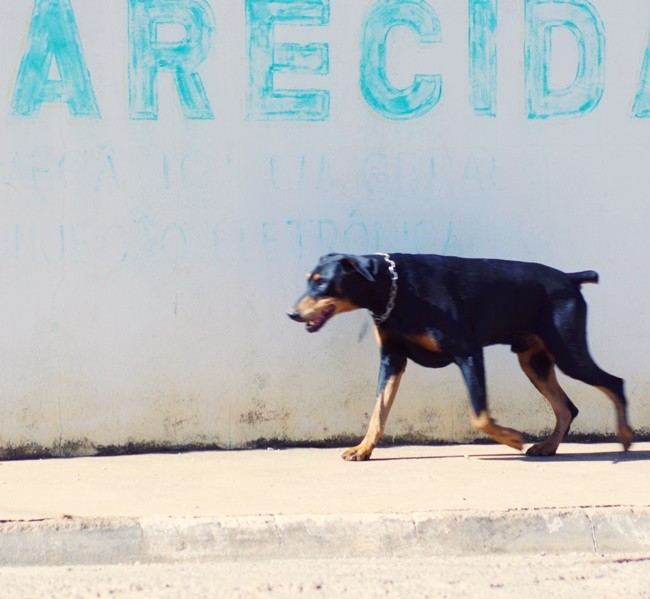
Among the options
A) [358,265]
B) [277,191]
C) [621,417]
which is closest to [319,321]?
[358,265]

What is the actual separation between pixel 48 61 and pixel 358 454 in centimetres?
292

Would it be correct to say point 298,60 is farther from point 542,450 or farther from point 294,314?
point 542,450

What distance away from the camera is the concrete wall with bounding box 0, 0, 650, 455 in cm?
740

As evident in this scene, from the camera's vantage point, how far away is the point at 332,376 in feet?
25.2

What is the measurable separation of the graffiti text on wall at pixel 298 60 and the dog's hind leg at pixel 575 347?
4.42 ft

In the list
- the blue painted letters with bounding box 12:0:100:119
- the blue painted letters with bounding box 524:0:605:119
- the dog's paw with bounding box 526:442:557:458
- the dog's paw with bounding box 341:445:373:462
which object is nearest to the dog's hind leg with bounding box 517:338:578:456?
the dog's paw with bounding box 526:442:557:458

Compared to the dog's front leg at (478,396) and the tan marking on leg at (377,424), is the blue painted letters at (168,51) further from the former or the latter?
the dog's front leg at (478,396)

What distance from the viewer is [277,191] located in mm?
7559

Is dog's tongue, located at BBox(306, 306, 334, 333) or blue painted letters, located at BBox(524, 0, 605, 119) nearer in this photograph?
dog's tongue, located at BBox(306, 306, 334, 333)

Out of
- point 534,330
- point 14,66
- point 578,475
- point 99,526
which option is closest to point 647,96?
point 534,330

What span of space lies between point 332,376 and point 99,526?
250cm

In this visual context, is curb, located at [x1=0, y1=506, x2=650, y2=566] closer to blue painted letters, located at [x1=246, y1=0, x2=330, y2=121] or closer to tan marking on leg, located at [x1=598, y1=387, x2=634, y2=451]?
tan marking on leg, located at [x1=598, y1=387, x2=634, y2=451]

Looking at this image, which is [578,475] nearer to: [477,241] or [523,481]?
[523,481]

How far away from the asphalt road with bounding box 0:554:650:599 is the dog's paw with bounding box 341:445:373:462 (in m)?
1.74
